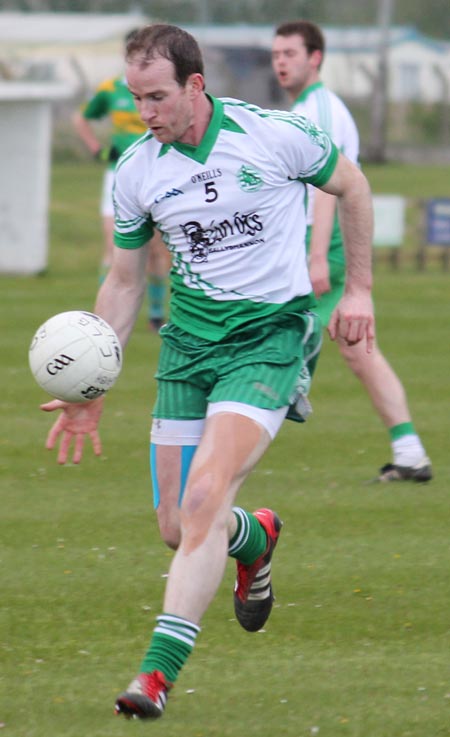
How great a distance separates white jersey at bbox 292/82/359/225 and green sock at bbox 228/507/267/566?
3.12m

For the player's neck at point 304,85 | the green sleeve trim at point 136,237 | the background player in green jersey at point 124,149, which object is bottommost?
the background player in green jersey at point 124,149

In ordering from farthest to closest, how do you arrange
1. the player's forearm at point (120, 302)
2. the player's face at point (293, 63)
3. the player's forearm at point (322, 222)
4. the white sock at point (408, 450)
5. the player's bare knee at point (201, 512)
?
the player's face at point (293, 63) < the white sock at point (408, 450) < the player's forearm at point (322, 222) < the player's forearm at point (120, 302) < the player's bare knee at point (201, 512)

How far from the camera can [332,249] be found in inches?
334

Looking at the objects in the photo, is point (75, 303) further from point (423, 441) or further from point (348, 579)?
point (348, 579)

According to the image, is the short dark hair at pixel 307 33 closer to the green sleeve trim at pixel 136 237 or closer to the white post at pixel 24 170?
the green sleeve trim at pixel 136 237

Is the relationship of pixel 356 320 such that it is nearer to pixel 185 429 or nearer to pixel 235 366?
pixel 235 366

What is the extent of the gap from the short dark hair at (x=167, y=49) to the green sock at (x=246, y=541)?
1.59m

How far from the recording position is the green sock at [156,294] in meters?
14.3

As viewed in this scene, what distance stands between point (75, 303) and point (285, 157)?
1135 cm

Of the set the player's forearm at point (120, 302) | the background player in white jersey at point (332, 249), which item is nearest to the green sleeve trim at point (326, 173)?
the player's forearm at point (120, 302)

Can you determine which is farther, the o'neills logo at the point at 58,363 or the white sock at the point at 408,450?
the white sock at the point at 408,450

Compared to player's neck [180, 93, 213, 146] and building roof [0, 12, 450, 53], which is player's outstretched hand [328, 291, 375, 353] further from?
building roof [0, 12, 450, 53]

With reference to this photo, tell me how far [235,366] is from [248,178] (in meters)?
0.66

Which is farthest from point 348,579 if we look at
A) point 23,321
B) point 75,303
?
point 75,303
